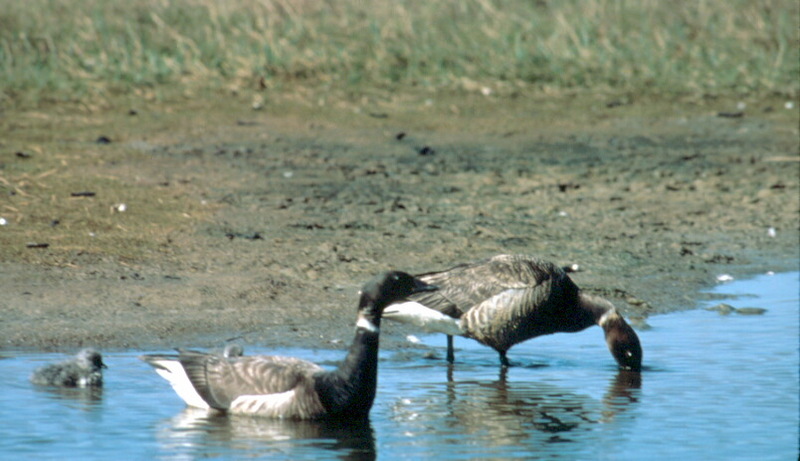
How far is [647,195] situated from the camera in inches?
552

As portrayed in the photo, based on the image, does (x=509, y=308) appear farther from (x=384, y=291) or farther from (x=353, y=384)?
(x=353, y=384)

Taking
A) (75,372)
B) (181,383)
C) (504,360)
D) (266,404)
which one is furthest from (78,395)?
(504,360)

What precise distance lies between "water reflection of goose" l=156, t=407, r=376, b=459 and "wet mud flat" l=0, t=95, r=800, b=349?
1.56 m

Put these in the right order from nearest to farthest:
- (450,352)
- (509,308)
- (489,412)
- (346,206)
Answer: (489,412) → (450,352) → (509,308) → (346,206)

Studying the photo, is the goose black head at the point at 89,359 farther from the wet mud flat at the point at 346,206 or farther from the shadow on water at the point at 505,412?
the shadow on water at the point at 505,412

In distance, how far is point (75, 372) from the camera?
25.0 ft

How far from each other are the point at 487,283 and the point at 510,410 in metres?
1.62

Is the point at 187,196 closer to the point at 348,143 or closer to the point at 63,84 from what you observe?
the point at 348,143

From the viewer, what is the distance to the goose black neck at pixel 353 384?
7.27 meters

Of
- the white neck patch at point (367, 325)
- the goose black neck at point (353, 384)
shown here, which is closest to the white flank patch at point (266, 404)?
the goose black neck at point (353, 384)

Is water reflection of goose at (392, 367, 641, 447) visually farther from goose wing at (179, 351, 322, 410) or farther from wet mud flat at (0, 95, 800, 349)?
wet mud flat at (0, 95, 800, 349)

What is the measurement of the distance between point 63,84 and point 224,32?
9.49ft

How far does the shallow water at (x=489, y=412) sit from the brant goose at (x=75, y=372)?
0.27ft

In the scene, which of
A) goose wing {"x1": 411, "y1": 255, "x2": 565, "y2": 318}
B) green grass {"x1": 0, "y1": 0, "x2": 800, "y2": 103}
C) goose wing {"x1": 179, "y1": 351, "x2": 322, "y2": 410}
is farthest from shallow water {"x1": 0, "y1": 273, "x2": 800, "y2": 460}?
green grass {"x1": 0, "y1": 0, "x2": 800, "y2": 103}
